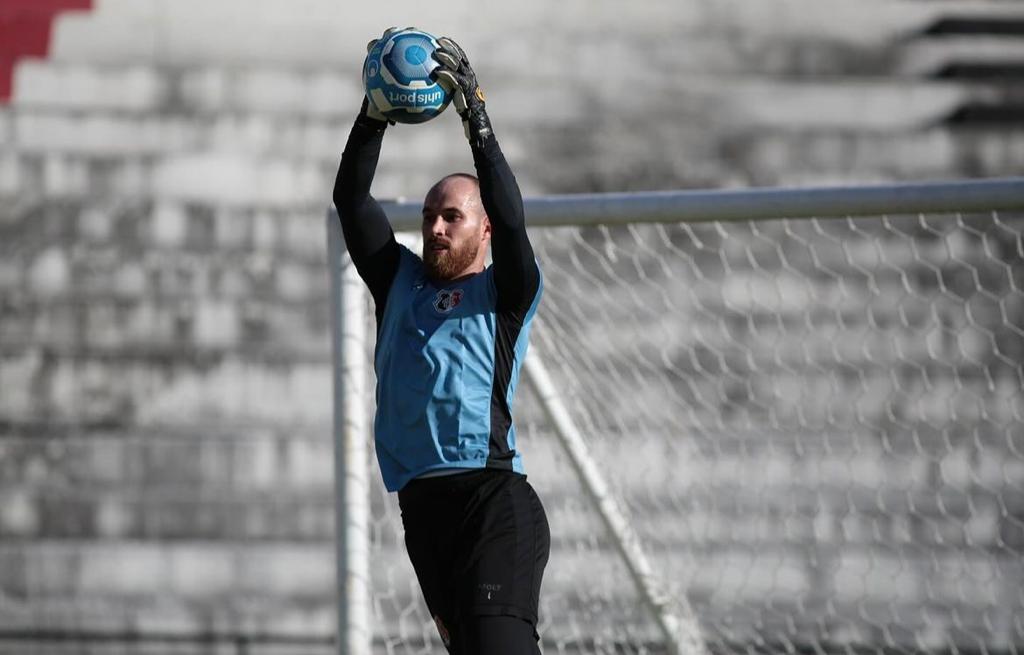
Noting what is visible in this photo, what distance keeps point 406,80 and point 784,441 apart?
119 inches

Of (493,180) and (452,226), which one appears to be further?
(452,226)

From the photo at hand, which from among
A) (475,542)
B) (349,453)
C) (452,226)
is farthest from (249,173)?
(475,542)

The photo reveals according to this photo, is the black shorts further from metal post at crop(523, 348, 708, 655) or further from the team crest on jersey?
metal post at crop(523, 348, 708, 655)

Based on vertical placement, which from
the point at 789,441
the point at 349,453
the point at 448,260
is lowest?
the point at 349,453

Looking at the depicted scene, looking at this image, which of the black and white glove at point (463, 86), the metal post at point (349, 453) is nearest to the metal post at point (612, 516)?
the metal post at point (349, 453)

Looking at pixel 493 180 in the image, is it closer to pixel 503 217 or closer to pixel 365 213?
pixel 503 217

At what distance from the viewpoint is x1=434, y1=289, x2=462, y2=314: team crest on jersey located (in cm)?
272

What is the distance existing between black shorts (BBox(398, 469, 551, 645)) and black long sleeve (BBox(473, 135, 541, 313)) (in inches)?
15.6

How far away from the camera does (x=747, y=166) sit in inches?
232

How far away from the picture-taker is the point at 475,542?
2.56 m

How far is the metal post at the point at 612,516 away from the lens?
11.3 feet

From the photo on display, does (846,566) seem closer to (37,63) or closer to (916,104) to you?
(916,104)

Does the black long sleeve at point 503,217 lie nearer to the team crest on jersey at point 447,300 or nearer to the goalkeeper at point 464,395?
the goalkeeper at point 464,395

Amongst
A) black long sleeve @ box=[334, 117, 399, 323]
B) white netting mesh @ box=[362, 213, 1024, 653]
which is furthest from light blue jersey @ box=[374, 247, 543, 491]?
white netting mesh @ box=[362, 213, 1024, 653]
